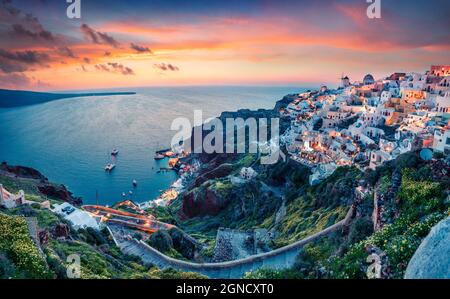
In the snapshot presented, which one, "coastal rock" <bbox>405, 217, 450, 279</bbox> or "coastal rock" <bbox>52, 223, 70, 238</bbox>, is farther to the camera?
"coastal rock" <bbox>52, 223, 70, 238</bbox>

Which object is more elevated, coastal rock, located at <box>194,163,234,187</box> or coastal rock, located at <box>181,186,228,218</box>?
coastal rock, located at <box>194,163,234,187</box>

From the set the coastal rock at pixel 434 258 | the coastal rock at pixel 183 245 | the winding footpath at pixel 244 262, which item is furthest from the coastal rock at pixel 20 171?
the coastal rock at pixel 434 258

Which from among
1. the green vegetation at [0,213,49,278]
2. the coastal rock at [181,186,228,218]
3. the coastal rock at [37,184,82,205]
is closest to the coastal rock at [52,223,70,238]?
the green vegetation at [0,213,49,278]

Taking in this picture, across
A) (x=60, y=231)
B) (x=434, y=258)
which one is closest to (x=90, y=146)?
(x=60, y=231)

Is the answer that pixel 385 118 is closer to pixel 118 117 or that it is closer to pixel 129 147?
pixel 129 147

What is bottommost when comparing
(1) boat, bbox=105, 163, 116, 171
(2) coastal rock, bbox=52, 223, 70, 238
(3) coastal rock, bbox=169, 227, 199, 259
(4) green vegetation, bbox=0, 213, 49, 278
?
(1) boat, bbox=105, 163, 116, 171

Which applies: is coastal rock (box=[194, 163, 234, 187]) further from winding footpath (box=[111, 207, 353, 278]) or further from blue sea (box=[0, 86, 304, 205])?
winding footpath (box=[111, 207, 353, 278])
